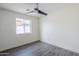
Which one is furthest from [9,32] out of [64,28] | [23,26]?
→ [64,28]

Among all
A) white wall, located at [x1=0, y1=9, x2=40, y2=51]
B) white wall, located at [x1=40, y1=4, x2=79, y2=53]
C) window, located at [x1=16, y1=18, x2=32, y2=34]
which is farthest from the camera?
window, located at [x1=16, y1=18, x2=32, y2=34]

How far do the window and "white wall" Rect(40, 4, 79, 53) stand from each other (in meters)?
1.29

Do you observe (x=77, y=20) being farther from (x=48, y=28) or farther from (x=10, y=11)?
(x=10, y=11)

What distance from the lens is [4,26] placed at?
3.57m

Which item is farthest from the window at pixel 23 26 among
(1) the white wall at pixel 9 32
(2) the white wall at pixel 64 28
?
(2) the white wall at pixel 64 28

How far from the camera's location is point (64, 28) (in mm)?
Answer: 3781

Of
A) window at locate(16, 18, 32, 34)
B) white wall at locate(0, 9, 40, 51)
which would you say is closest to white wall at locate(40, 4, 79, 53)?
window at locate(16, 18, 32, 34)

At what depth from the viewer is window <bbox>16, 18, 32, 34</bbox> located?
436 cm

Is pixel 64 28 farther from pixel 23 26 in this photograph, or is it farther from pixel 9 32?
pixel 9 32

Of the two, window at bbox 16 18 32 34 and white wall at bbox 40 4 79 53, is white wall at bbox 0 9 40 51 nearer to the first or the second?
window at bbox 16 18 32 34

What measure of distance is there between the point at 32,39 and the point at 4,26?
2427 mm

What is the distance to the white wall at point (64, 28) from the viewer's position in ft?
10.7

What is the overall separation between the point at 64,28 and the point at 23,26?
9.23 ft

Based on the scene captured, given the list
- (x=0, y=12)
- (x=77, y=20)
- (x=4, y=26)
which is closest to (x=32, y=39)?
(x=4, y=26)
